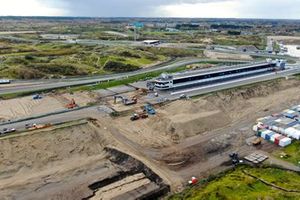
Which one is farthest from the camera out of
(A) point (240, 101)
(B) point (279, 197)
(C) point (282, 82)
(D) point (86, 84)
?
(C) point (282, 82)

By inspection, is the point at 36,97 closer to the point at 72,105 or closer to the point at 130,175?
the point at 72,105

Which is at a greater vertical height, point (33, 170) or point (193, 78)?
point (193, 78)

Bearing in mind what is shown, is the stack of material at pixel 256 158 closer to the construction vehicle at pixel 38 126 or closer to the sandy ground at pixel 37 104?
the construction vehicle at pixel 38 126

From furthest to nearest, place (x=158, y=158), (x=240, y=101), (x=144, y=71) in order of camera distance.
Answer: (x=144, y=71), (x=240, y=101), (x=158, y=158)

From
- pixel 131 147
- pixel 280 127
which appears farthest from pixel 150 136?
pixel 280 127

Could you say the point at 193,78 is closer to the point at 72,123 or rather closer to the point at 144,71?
the point at 144,71

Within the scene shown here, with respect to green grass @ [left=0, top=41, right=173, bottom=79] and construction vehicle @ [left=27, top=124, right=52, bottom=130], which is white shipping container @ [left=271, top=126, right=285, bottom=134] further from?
green grass @ [left=0, top=41, right=173, bottom=79]

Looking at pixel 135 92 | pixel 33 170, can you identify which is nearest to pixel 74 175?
pixel 33 170

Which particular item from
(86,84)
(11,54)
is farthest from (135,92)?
(11,54)

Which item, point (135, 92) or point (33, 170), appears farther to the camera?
point (135, 92)
